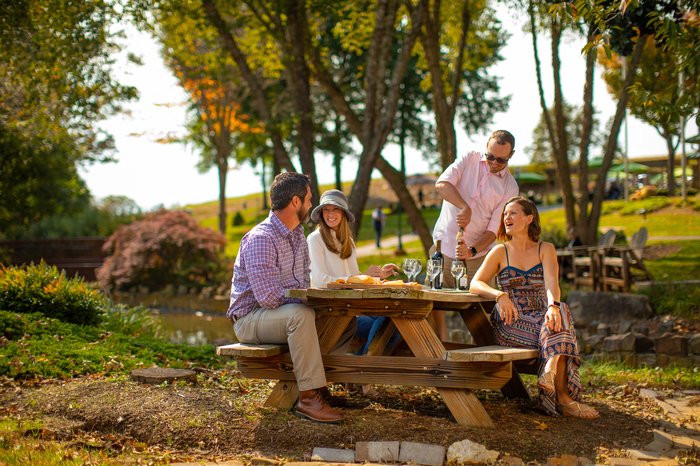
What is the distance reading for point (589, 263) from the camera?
49.5 feet

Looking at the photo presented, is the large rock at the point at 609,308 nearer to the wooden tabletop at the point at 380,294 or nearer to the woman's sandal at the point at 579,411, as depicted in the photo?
the woman's sandal at the point at 579,411

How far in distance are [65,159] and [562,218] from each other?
17.1 metres

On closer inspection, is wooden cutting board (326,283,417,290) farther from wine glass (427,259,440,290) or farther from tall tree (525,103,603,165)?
tall tree (525,103,603,165)

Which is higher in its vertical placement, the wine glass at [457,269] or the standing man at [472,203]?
the standing man at [472,203]

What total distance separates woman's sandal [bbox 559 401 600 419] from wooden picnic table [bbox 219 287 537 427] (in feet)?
1.37

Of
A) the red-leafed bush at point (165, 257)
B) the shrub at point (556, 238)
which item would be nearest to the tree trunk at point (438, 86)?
the shrub at point (556, 238)

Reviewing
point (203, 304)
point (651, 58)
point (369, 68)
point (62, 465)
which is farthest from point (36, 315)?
point (651, 58)

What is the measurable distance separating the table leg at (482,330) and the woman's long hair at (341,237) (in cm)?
107

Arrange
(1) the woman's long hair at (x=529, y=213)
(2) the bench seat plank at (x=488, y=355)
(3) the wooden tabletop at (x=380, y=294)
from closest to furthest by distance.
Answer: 1. (2) the bench seat plank at (x=488, y=355)
2. (3) the wooden tabletop at (x=380, y=294)
3. (1) the woman's long hair at (x=529, y=213)

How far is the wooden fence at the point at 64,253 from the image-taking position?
2316 cm

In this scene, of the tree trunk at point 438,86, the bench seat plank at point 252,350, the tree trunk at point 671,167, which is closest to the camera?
the bench seat plank at point 252,350

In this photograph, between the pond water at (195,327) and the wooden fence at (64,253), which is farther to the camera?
the wooden fence at (64,253)

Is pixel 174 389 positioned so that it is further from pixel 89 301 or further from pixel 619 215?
pixel 619 215

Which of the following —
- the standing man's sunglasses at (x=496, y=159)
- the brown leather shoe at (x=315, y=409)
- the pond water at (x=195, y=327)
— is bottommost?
the pond water at (x=195, y=327)
